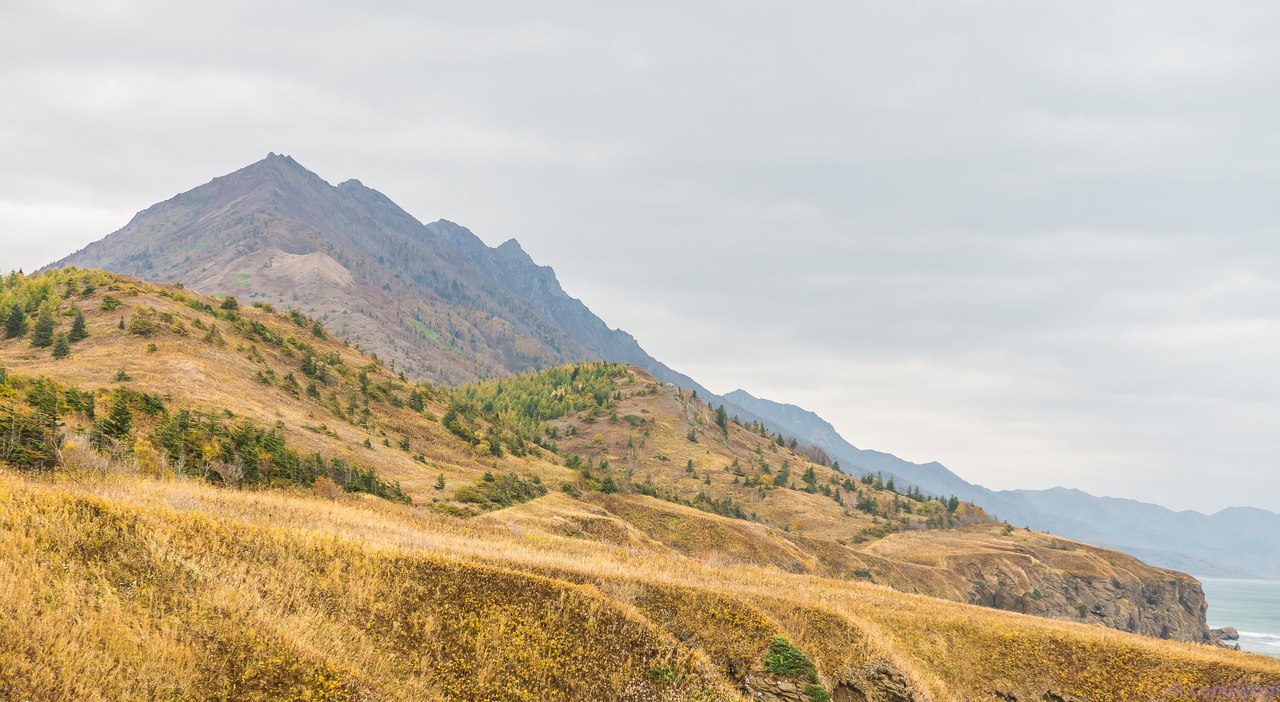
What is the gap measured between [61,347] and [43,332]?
20.0ft

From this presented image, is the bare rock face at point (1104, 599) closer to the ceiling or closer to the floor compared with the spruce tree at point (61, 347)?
closer to the floor

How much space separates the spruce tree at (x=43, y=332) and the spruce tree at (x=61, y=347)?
1109mm

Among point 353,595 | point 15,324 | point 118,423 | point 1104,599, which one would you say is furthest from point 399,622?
point 1104,599

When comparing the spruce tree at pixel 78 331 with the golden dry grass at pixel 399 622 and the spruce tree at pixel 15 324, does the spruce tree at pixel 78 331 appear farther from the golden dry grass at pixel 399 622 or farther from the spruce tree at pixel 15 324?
the golden dry grass at pixel 399 622

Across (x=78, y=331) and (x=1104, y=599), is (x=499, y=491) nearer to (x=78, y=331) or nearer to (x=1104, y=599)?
(x=78, y=331)

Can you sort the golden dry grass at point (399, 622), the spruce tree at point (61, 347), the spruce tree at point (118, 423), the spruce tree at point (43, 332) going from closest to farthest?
the golden dry grass at point (399, 622)
the spruce tree at point (118, 423)
the spruce tree at point (61, 347)
the spruce tree at point (43, 332)

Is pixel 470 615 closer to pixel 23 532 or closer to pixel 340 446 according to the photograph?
pixel 23 532

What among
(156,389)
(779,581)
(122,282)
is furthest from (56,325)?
(779,581)

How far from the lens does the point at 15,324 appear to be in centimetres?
6575

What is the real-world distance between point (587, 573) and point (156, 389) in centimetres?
4906

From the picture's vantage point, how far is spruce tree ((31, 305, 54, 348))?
61.6m

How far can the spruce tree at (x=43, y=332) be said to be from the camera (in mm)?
61625

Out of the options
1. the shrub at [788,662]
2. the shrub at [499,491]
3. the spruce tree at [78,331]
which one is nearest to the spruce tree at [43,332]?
the spruce tree at [78,331]

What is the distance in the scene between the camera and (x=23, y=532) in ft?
45.2
